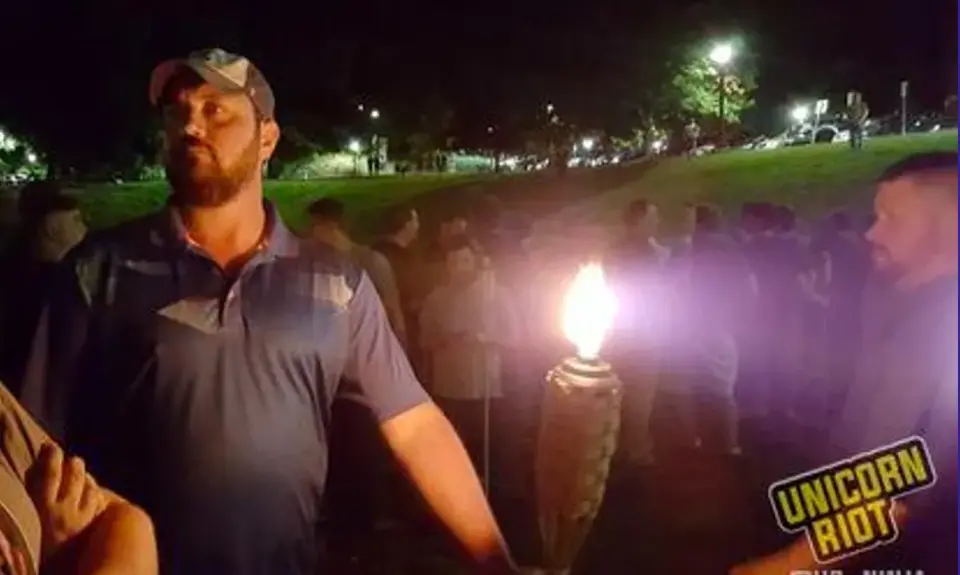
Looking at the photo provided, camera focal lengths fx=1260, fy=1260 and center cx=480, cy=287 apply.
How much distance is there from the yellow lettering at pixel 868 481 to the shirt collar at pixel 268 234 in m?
1.03

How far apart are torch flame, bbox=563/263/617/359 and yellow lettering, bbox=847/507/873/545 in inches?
20.5

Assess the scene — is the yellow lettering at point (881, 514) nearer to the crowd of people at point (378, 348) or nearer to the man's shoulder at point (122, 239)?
the crowd of people at point (378, 348)

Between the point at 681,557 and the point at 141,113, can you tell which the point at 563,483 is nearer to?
the point at 681,557

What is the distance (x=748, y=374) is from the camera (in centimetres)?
223

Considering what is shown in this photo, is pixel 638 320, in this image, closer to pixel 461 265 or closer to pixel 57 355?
pixel 461 265

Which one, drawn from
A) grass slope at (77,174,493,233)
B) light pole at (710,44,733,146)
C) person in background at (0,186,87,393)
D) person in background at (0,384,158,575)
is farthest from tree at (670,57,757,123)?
person in background at (0,384,158,575)

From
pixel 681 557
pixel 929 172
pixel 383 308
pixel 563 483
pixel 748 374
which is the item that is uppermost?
pixel 929 172

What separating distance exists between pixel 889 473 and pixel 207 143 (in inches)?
49.4

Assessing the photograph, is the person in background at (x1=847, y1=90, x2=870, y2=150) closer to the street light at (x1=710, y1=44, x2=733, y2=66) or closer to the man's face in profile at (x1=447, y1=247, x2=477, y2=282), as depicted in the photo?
the street light at (x1=710, y1=44, x2=733, y2=66)

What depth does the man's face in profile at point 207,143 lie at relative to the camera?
2.00 metres

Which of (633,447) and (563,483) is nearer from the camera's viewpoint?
(563,483)

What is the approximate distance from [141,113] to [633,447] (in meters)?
1.02

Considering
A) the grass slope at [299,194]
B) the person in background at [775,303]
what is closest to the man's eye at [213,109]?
the grass slope at [299,194]

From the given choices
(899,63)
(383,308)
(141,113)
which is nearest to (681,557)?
(383,308)
